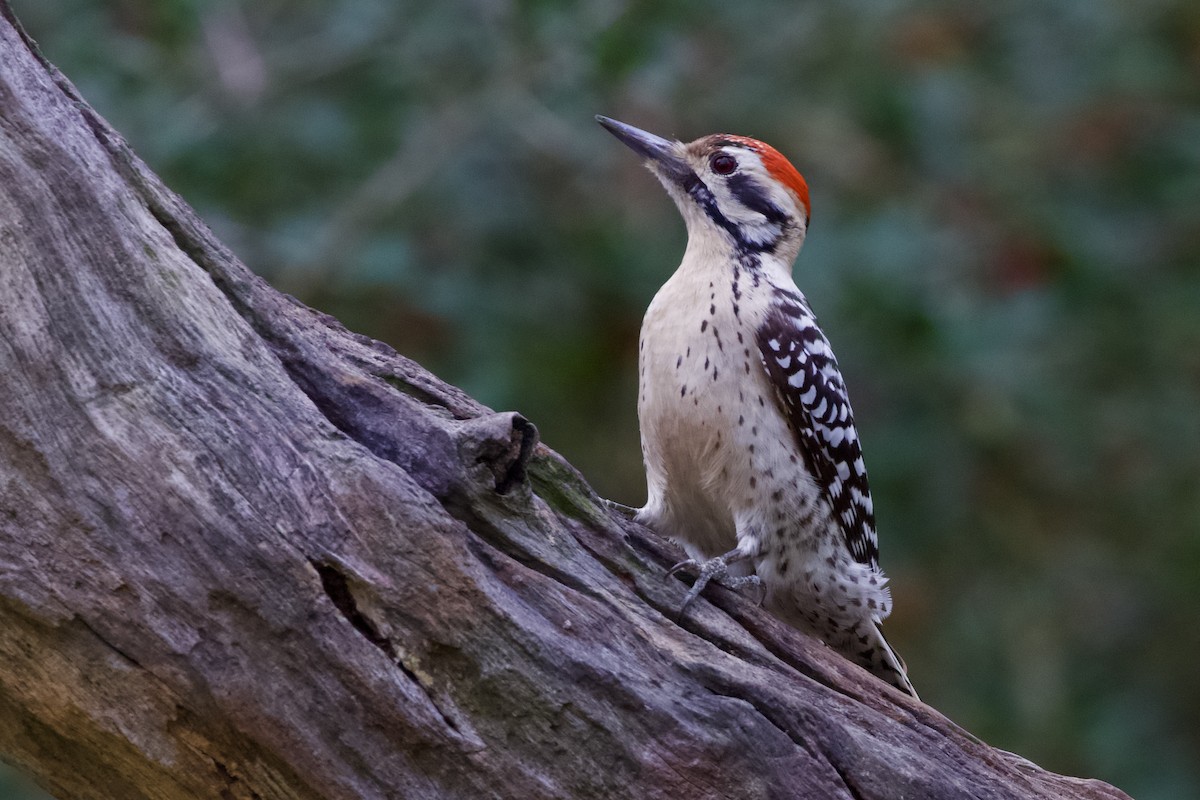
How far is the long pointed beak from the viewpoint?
4.81 m

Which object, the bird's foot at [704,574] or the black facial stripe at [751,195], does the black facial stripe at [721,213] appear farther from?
the bird's foot at [704,574]

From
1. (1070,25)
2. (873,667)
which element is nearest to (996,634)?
(873,667)

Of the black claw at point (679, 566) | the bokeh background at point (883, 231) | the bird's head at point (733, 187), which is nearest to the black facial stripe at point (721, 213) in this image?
the bird's head at point (733, 187)

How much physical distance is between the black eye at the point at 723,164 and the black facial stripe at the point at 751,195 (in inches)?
1.4

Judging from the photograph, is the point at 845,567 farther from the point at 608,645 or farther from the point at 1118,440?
the point at 1118,440

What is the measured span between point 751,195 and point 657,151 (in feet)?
1.23

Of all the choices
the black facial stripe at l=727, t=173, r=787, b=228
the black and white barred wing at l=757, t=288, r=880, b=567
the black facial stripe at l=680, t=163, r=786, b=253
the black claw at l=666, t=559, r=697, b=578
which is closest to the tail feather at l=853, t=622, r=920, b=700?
the black and white barred wing at l=757, t=288, r=880, b=567

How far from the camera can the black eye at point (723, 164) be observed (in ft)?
15.5

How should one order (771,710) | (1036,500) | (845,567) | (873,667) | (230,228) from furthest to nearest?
(1036,500) → (230,228) → (873,667) → (845,567) → (771,710)

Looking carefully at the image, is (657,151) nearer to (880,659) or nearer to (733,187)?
(733,187)

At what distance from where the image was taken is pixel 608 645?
10.4 ft

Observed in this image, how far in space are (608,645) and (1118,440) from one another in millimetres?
4625

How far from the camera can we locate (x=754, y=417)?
424 cm

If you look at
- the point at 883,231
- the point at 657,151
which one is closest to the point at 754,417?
the point at 657,151
